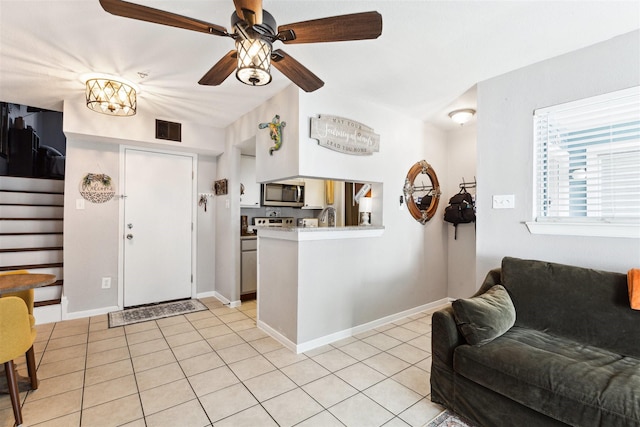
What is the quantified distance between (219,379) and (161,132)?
2.98 m

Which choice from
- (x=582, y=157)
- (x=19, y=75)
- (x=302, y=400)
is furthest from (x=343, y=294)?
(x=19, y=75)

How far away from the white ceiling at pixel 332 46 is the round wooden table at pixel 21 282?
167 cm

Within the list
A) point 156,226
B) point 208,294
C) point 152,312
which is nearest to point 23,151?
point 156,226

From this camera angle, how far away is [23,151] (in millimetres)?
4070

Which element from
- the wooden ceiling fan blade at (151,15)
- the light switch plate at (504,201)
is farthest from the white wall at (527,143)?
the wooden ceiling fan blade at (151,15)

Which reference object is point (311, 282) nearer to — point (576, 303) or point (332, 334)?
point (332, 334)

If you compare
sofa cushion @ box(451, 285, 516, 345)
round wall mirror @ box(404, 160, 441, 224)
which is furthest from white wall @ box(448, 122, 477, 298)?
sofa cushion @ box(451, 285, 516, 345)

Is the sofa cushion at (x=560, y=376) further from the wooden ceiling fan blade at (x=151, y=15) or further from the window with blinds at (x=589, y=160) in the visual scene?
the wooden ceiling fan blade at (x=151, y=15)

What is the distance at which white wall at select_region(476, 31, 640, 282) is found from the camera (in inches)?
80.4

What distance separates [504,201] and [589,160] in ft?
2.03

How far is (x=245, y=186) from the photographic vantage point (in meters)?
4.41

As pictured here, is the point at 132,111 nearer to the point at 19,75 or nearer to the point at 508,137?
the point at 19,75

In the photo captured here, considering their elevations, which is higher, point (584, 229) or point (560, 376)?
point (584, 229)

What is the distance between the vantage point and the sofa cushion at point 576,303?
5.75ft
